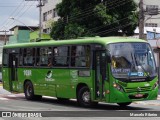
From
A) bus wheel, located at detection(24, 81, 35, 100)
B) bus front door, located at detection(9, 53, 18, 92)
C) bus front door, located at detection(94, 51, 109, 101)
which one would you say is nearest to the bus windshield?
bus front door, located at detection(94, 51, 109, 101)

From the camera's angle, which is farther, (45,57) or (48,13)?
(48,13)

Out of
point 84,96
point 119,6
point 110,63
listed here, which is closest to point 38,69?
point 84,96

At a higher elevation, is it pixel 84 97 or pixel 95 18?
pixel 95 18

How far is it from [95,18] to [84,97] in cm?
2504

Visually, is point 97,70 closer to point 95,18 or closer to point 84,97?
point 84,97

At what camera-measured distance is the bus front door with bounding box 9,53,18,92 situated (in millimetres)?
25016

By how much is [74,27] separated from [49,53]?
22.2 m

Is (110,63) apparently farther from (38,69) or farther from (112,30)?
(112,30)

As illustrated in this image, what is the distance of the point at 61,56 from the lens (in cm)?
2041

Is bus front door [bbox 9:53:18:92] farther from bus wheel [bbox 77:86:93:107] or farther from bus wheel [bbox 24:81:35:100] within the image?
bus wheel [bbox 77:86:93:107]

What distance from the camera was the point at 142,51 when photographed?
1811 centimetres

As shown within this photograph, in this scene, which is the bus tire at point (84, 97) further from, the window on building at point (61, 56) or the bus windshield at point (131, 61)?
the bus windshield at point (131, 61)

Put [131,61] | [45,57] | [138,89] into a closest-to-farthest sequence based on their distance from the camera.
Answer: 1. [138,89]
2. [131,61]
3. [45,57]

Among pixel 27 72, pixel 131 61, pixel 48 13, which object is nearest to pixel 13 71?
pixel 27 72
